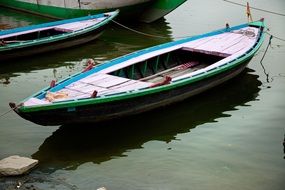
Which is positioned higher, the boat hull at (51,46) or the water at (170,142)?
the boat hull at (51,46)

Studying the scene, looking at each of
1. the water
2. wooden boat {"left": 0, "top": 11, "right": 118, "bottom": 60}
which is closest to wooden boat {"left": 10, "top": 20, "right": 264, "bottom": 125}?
the water

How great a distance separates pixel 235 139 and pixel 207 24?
959 centimetres

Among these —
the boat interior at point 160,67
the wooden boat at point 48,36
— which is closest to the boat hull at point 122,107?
the boat interior at point 160,67

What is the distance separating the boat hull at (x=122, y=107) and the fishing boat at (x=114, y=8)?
8.16 metres

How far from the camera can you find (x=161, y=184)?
277 inches

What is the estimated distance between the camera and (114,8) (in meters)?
18.0

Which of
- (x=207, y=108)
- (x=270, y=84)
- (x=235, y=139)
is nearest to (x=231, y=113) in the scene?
(x=207, y=108)

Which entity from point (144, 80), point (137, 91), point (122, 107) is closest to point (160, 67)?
point (144, 80)

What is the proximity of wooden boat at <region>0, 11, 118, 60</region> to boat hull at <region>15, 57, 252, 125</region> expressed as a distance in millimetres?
5410

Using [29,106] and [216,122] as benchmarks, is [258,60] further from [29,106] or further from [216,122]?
[29,106]

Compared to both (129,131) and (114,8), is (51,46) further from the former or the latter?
(129,131)

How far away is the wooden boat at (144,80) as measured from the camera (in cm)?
800

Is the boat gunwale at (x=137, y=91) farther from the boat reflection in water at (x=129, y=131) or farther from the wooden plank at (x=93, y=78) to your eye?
the boat reflection in water at (x=129, y=131)

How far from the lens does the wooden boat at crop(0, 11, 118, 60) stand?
511 inches
